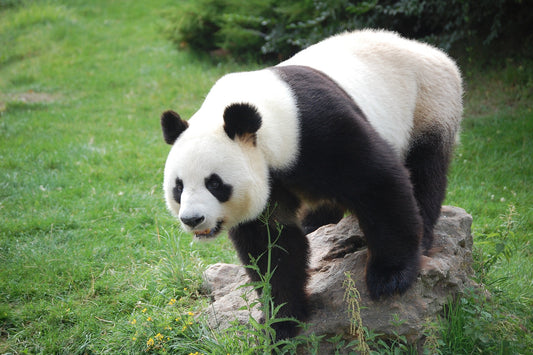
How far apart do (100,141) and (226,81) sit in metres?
5.31

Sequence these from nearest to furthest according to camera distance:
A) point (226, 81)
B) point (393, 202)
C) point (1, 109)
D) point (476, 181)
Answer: point (393, 202)
point (226, 81)
point (476, 181)
point (1, 109)

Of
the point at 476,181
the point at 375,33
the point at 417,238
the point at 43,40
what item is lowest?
the point at 43,40

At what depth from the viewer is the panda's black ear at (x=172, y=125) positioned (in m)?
3.33

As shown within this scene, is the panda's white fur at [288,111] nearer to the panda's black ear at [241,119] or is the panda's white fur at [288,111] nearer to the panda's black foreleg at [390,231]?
the panda's black ear at [241,119]

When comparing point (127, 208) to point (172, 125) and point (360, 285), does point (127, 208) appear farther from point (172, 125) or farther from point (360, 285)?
point (360, 285)

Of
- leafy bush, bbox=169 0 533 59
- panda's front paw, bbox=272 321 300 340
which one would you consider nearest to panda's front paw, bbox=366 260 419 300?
panda's front paw, bbox=272 321 300 340

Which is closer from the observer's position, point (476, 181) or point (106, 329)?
point (106, 329)

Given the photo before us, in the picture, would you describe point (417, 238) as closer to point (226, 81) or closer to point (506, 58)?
point (226, 81)

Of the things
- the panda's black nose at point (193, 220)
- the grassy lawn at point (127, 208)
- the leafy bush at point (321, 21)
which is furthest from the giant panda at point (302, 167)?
the leafy bush at point (321, 21)

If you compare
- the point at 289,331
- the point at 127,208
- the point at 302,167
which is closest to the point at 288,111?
the point at 302,167

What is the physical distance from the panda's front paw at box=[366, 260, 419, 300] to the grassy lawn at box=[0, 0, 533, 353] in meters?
0.40

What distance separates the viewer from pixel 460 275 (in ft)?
12.7

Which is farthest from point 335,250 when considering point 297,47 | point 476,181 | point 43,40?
point 43,40

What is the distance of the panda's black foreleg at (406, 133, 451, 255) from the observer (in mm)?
4020
